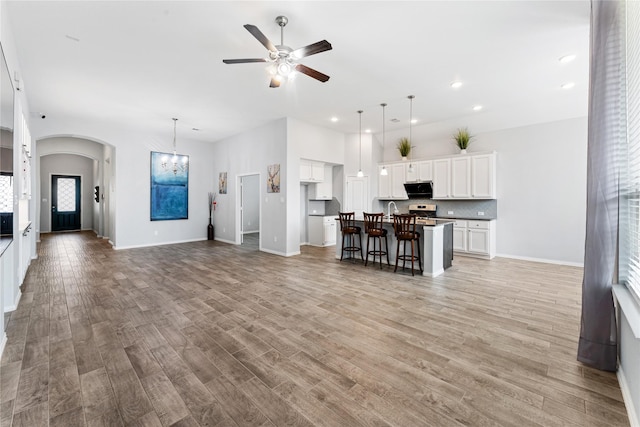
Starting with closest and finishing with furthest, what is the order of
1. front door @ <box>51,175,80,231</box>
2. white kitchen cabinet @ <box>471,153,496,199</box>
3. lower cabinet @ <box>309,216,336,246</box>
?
white kitchen cabinet @ <box>471,153,496,199</box> < lower cabinet @ <box>309,216,336,246</box> < front door @ <box>51,175,80,231</box>

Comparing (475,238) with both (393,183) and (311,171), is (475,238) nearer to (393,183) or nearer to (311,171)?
(393,183)

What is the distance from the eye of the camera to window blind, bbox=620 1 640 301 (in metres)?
1.76

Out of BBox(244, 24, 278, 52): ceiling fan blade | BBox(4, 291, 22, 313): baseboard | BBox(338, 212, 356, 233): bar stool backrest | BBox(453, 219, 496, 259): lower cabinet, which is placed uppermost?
BBox(244, 24, 278, 52): ceiling fan blade

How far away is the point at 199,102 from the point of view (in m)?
5.51

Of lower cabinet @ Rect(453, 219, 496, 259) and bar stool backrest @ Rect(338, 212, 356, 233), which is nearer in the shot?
bar stool backrest @ Rect(338, 212, 356, 233)

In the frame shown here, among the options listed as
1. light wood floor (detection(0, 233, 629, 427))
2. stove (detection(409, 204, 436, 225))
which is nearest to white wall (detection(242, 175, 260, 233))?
stove (detection(409, 204, 436, 225))

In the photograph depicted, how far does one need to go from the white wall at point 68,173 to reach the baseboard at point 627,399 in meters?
14.3

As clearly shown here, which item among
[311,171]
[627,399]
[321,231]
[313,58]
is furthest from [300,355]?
[311,171]

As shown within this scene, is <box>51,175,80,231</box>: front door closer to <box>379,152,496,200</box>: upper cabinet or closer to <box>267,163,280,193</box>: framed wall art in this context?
<box>267,163,280,193</box>: framed wall art

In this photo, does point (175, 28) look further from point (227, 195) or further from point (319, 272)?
point (227, 195)

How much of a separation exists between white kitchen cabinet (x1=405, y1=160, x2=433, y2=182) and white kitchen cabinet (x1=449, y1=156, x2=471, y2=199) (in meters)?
0.54

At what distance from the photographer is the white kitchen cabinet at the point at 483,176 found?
6.27 metres

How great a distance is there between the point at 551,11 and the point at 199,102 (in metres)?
5.39

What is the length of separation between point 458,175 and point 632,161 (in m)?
4.92
